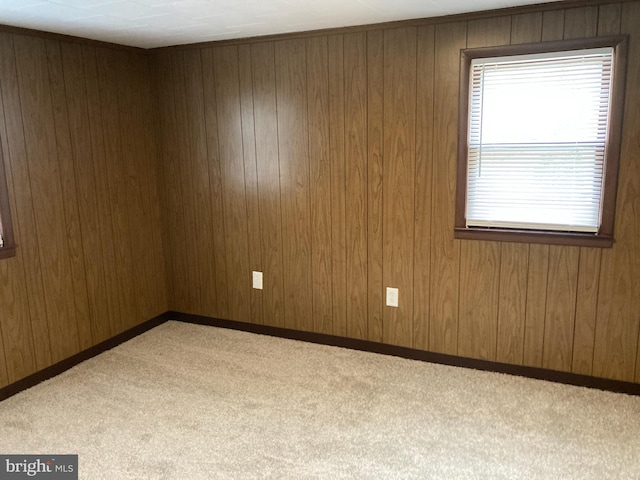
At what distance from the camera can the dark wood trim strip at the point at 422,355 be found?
2.89m

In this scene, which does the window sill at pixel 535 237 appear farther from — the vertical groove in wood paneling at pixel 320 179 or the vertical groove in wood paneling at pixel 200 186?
the vertical groove in wood paneling at pixel 200 186

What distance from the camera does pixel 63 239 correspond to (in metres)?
3.23

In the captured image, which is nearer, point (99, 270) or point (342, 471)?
point (342, 471)

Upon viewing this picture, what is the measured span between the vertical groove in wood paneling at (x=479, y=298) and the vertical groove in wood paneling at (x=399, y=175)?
335 mm

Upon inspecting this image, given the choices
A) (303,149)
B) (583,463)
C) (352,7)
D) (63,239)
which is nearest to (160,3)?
(352,7)

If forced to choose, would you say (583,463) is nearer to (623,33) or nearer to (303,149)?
(623,33)

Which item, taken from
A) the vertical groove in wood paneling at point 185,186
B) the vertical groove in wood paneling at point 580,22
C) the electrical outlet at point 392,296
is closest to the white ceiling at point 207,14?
the vertical groove in wood paneling at point 580,22

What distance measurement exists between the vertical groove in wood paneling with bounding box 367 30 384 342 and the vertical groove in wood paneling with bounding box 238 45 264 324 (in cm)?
86

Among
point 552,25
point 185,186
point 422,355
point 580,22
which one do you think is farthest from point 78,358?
point 580,22

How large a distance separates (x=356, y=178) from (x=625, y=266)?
1618 millimetres

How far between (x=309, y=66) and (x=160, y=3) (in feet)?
3.58

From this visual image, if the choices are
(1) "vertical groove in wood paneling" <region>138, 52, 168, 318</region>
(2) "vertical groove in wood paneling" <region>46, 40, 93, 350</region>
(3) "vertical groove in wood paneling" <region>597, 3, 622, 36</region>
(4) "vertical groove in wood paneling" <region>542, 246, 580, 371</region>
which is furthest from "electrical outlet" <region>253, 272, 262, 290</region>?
(3) "vertical groove in wood paneling" <region>597, 3, 622, 36</region>

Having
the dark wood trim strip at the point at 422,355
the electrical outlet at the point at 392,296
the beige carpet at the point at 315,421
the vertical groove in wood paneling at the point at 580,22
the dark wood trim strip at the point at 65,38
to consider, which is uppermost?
the dark wood trim strip at the point at 65,38

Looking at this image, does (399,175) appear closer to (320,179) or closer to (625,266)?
(320,179)
